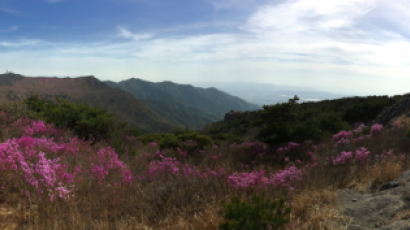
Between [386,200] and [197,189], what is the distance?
245 centimetres

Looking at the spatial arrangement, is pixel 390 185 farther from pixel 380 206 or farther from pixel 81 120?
pixel 81 120

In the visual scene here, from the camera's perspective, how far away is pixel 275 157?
9523mm

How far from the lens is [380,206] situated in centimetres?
371

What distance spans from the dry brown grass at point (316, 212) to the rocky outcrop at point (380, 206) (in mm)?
122

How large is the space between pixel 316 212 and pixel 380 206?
0.85m

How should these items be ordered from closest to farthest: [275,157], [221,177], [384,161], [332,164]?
1. [221,177]
2. [384,161]
3. [332,164]
4. [275,157]

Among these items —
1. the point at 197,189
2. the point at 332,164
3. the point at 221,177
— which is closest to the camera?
the point at 197,189

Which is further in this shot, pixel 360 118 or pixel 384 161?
pixel 360 118

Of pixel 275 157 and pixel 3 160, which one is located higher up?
pixel 3 160

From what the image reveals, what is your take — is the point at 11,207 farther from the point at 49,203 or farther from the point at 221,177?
the point at 221,177

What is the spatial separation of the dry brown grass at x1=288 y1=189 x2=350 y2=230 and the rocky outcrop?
0.12 meters

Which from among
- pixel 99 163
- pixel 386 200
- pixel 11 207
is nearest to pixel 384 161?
pixel 386 200

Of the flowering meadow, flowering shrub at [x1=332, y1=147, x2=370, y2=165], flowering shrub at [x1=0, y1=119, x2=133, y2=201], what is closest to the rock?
the flowering meadow

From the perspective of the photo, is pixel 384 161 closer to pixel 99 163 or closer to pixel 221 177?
pixel 221 177
